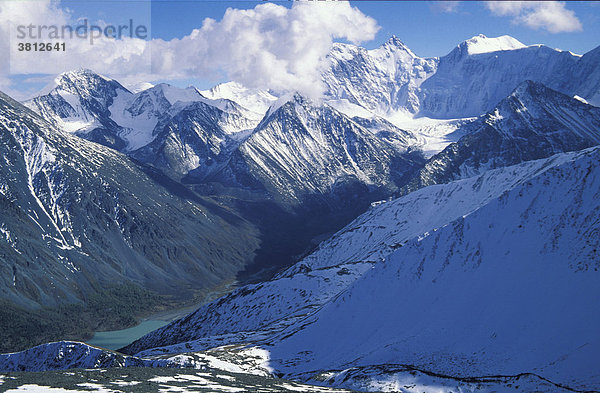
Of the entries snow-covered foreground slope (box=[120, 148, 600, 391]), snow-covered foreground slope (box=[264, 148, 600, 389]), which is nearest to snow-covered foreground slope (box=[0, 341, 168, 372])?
snow-covered foreground slope (box=[120, 148, 600, 391])

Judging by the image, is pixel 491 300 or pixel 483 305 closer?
pixel 491 300

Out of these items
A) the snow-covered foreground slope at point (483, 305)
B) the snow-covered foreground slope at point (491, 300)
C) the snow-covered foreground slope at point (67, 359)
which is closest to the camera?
the snow-covered foreground slope at point (483, 305)

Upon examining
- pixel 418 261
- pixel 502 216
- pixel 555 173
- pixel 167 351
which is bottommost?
pixel 167 351

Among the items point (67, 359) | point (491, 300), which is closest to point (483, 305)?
point (491, 300)

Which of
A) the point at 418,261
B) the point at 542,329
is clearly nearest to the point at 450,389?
the point at 542,329

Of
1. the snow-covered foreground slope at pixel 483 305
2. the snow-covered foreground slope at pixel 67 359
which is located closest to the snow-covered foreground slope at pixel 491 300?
the snow-covered foreground slope at pixel 483 305

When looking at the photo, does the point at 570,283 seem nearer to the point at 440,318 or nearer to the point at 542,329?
the point at 542,329

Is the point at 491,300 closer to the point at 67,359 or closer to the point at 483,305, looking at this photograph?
the point at 483,305

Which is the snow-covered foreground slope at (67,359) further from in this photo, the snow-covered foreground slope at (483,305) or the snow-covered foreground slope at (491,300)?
the snow-covered foreground slope at (491,300)
